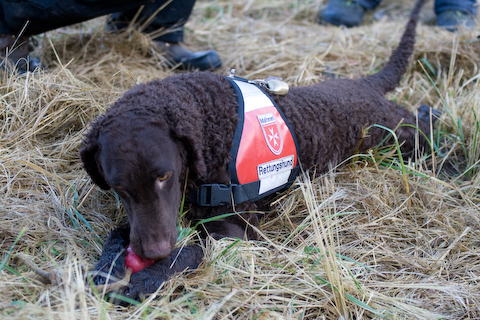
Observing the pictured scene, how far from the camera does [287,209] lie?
245cm

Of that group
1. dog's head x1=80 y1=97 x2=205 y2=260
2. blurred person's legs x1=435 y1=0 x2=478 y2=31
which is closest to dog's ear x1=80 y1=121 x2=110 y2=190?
dog's head x1=80 y1=97 x2=205 y2=260

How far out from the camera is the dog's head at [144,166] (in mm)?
1703

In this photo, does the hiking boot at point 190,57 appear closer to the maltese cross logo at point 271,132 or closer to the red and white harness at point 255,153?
the red and white harness at point 255,153

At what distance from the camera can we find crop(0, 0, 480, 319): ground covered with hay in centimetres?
172

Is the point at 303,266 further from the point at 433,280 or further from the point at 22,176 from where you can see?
the point at 22,176

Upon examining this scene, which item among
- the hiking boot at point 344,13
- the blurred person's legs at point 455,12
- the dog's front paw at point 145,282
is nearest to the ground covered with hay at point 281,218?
the dog's front paw at point 145,282

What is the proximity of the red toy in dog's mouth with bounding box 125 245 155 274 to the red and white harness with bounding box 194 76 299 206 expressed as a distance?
43 centimetres

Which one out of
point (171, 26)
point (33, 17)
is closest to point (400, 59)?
point (171, 26)

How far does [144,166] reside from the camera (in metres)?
1.70

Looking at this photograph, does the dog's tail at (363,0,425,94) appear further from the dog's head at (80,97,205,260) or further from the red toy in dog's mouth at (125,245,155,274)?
the red toy in dog's mouth at (125,245,155,274)

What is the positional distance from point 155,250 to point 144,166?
39cm

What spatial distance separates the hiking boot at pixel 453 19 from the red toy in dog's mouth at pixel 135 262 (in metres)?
4.94

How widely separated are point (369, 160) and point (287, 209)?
92 centimetres

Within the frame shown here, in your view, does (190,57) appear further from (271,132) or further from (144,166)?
(144,166)
